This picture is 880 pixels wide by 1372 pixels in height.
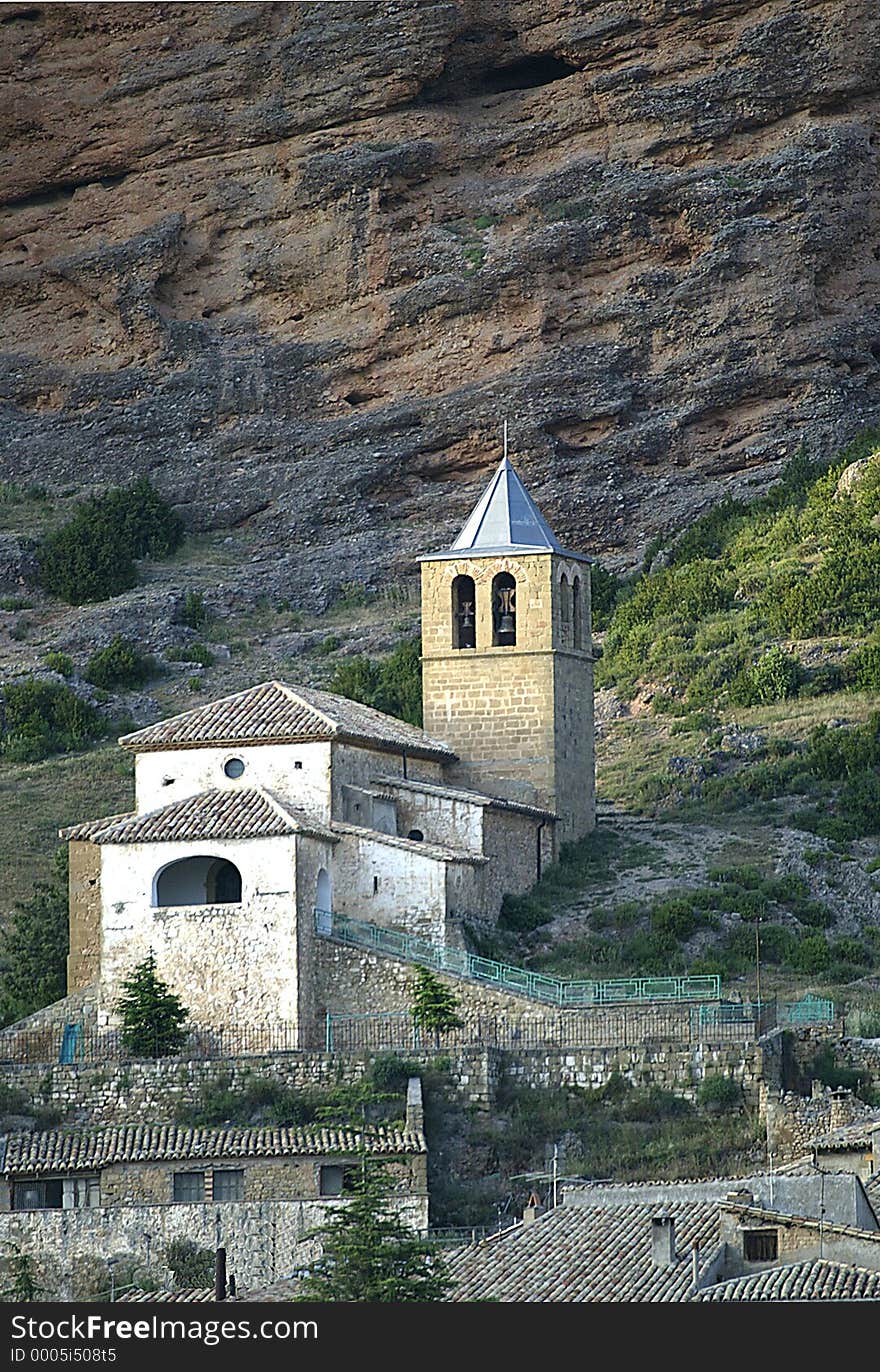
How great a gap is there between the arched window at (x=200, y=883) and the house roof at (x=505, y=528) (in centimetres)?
915

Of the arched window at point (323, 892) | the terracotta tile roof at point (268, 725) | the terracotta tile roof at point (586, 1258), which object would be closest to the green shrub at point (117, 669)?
the terracotta tile roof at point (268, 725)

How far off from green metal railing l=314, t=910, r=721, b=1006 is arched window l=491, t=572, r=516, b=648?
871 centimetres

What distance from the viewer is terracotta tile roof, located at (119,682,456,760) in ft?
163

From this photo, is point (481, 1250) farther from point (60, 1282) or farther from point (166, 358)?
point (166, 358)

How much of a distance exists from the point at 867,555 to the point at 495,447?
45.2 feet

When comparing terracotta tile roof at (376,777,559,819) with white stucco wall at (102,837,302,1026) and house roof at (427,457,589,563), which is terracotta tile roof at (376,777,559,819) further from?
house roof at (427,457,589,563)

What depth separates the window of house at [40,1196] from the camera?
140 ft

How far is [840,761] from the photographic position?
197ft

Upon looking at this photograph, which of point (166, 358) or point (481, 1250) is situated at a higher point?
point (166, 358)

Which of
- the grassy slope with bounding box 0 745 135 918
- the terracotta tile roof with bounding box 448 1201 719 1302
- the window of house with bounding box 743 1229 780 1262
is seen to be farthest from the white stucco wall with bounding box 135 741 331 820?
the window of house with bounding box 743 1229 780 1262

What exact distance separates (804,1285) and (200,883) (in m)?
16.9

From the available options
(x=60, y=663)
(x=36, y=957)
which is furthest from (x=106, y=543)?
(x=36, y=957)

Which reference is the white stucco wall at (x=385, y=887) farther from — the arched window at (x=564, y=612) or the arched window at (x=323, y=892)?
the arched window at (x=564, y=612)

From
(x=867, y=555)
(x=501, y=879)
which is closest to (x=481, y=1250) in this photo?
(x=501, y=879)
